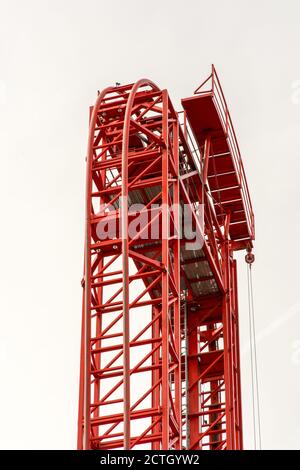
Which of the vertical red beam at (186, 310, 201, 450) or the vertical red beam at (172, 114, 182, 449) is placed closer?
the vertical red beam at (172, 114, 182, 449)

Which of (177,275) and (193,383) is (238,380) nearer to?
(193,383)

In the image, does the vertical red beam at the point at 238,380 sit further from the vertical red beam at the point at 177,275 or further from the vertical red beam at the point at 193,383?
the vertical red beam at the point at 177,275

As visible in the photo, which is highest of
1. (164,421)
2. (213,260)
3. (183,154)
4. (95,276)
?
(183,154)

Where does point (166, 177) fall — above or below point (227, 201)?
below

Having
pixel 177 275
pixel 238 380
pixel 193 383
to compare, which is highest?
pixel 177 275

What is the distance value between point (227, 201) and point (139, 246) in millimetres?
6509

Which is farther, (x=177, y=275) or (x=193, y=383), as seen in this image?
(x=193, y=383)

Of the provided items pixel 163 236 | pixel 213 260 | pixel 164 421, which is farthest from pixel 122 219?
pixel 213 260

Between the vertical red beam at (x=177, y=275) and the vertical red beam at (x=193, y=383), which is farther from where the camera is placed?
the vertical red beam at (x=193, y=383)

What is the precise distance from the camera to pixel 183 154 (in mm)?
37812

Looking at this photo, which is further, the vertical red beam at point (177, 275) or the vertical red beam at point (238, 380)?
the vertical red beam at point (238, 380)

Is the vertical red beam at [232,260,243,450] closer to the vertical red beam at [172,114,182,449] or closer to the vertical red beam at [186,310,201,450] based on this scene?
the vertical red beam at [186,310,201,450]

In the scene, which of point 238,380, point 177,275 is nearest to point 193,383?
point 238,380
